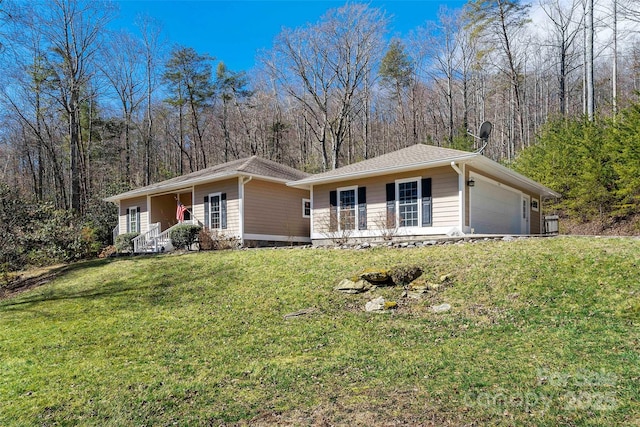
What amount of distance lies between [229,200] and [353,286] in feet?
29.4

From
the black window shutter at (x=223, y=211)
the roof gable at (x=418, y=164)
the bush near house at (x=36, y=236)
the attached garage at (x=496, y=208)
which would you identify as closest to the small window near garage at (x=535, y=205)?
the attached garage at (x=496, y=208)

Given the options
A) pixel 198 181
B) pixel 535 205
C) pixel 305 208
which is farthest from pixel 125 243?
pixel 535 205

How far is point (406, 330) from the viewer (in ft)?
20.0

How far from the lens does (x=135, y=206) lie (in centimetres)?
2145

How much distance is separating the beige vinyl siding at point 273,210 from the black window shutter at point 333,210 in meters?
3.18

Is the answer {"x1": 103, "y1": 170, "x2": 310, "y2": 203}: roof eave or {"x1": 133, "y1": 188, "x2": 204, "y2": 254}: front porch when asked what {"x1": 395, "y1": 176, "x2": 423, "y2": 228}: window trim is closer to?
{"x1": 103, "y1": 170, "x2": 310, "y2": 203}: roof eave

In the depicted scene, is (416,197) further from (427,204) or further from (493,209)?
(493,209)

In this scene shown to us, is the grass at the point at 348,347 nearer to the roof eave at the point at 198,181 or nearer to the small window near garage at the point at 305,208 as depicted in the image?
the roof eave at the point at 198,181

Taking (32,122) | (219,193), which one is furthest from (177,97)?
(219,193)

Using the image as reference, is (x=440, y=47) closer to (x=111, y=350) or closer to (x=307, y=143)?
(x=307, y=143)

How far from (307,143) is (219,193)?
802 inches

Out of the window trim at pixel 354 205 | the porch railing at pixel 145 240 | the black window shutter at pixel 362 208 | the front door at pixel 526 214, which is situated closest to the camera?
the black window shutter at pixel 362 208

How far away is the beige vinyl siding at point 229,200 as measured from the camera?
15.6 meters

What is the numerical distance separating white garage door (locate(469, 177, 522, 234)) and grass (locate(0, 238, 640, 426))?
2.58 meters
